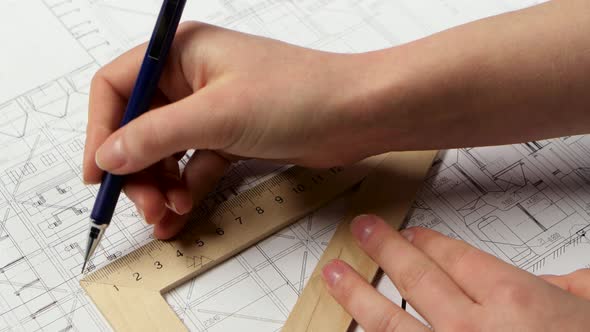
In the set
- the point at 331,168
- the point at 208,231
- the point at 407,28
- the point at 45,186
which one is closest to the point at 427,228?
the point at 331,168

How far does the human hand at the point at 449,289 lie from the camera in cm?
85

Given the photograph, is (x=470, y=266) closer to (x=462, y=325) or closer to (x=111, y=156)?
(x=462, y=325)

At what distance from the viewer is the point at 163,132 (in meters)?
0.88

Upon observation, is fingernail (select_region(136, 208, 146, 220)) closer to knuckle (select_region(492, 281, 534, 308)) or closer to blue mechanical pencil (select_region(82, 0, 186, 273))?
blue mechanical pencil (select_region(82, 0, 186, 273))

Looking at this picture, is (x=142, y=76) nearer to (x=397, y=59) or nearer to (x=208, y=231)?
(x=208, y=231)

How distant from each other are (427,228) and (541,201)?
205 millimetres

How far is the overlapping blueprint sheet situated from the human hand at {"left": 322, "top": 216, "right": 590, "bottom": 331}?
6 centimetres

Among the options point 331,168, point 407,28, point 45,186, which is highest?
point 407,28

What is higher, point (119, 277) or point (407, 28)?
point (407, 28)


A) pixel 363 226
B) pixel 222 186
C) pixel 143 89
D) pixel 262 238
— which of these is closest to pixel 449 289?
pixel 363 226

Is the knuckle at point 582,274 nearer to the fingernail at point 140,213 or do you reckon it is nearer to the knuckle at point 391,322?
the knuckle at point 391,322

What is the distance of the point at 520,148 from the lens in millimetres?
1141

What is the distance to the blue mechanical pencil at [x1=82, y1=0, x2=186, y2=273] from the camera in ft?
3.04

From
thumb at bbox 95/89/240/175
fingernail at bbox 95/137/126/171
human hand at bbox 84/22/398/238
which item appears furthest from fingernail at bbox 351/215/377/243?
fingernail at bbox 95/137/126/171
